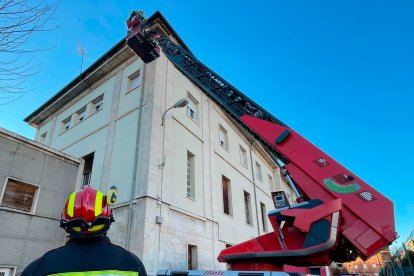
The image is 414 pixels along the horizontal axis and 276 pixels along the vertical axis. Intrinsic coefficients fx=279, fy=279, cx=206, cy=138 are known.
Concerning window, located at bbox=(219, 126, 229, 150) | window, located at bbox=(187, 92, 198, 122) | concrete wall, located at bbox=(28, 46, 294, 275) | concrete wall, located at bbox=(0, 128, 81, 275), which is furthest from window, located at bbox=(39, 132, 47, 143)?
window, located at bbox=(219, 126, 229, 150)

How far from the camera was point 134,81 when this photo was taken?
1224 centimetres

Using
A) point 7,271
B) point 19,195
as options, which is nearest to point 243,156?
point 19,195

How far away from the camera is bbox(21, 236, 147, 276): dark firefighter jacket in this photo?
5.51 feet

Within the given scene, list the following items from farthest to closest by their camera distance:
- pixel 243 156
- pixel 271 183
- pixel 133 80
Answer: pixel 271 183, pixel 243 156, pixel 133 80

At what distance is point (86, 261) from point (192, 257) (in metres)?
8.77

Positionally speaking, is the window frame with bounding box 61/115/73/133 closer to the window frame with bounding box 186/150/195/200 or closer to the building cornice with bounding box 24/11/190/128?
the building cornice with bounding box 24/11/190/128

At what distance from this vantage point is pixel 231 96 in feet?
23.9

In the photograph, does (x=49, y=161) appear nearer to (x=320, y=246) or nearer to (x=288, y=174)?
(x=288, y=174)

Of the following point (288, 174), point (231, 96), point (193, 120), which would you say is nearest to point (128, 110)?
point (193, 120)

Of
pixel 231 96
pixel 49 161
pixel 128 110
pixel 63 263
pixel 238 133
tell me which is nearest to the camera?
pixel 63 263

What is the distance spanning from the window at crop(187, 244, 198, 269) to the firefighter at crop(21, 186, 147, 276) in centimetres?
829

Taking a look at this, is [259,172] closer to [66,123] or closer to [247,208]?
[247,208]

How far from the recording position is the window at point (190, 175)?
434 inches

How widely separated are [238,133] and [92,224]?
15838 mm
